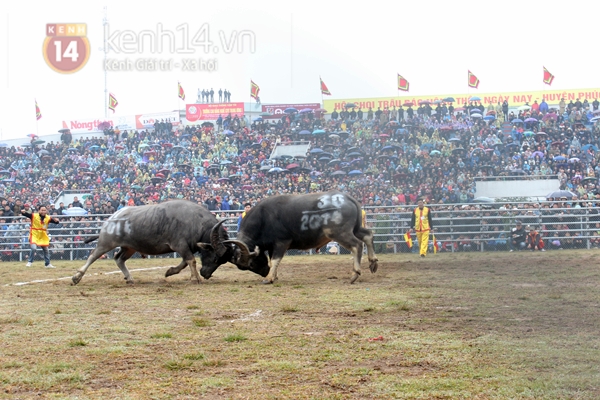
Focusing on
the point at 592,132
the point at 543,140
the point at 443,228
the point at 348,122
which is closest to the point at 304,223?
the point at 443,228

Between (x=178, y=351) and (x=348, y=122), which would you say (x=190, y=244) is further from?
(x=348, y=122)

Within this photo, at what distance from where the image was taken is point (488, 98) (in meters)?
55.3

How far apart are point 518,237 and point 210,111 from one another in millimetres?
33994

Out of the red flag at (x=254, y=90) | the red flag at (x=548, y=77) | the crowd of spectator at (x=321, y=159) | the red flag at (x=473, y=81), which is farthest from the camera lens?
the red flag at (x=254, y=90)

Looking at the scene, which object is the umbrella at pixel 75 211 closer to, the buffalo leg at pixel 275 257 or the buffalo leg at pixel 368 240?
the buffalo leg at pixel 275 257

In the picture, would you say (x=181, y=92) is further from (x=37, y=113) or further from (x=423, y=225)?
(x=423, y=225)

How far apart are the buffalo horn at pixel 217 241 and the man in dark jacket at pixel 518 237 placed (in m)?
14.4

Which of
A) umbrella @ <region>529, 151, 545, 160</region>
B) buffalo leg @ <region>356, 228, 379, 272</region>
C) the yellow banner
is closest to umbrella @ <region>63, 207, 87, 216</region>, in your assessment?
buffalo leg @ <region>356, 228, 379, 272</region>

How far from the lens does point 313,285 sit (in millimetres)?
13508

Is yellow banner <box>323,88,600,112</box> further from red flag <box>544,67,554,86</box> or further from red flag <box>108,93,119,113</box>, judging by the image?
red flag <box>108,93,119,113</box>

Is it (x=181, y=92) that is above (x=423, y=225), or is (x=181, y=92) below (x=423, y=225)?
above

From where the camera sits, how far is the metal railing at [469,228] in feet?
83.0

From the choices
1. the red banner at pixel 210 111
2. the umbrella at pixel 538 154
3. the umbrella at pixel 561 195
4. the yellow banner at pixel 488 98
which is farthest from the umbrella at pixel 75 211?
the yellow banner at pixel 488 98

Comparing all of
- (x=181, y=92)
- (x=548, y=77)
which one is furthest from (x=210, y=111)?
(x=548, y=77)
